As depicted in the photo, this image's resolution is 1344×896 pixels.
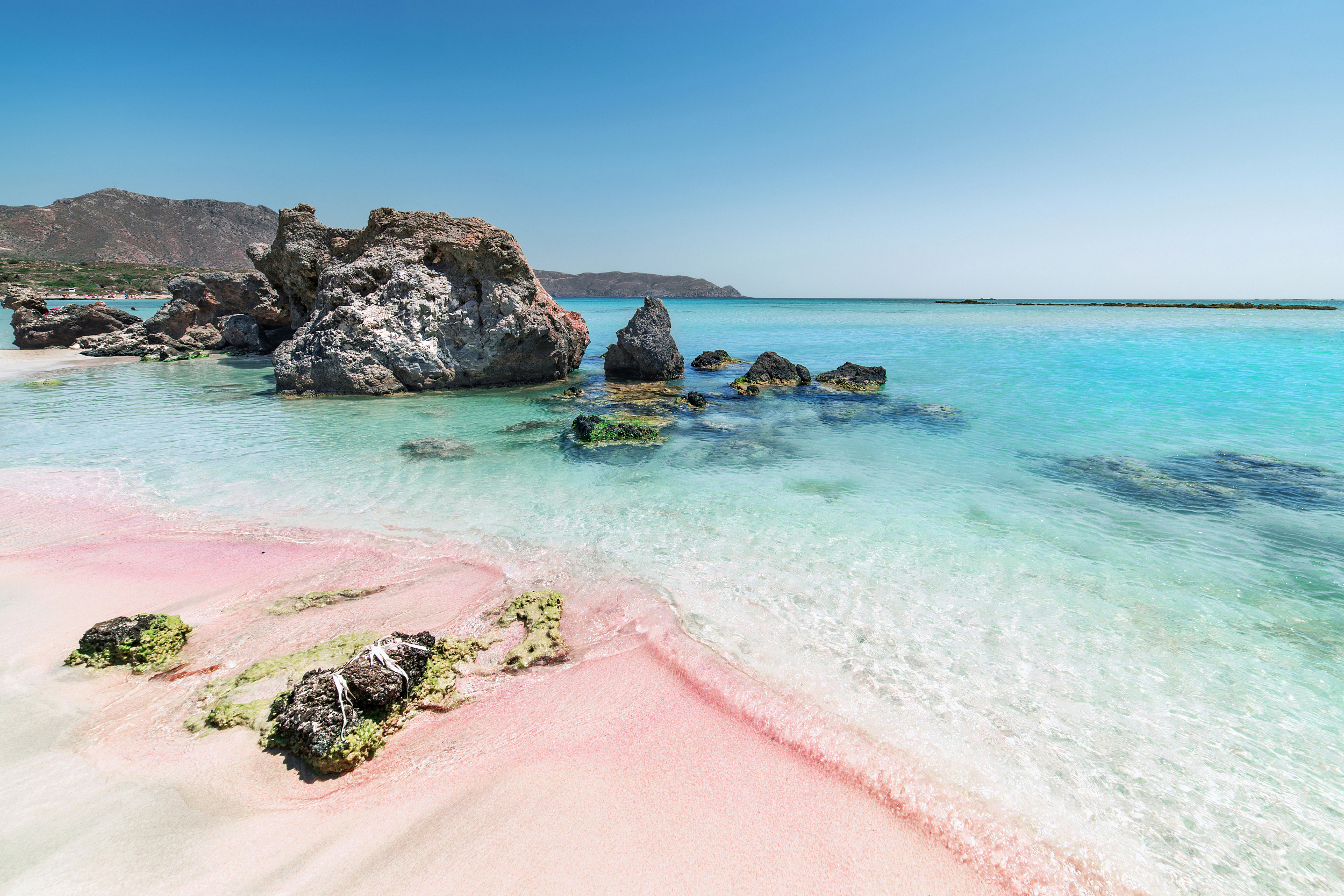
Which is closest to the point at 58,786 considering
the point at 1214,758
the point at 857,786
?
the point at 857,786

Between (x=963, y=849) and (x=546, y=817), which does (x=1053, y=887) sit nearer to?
(x=963, y=849)

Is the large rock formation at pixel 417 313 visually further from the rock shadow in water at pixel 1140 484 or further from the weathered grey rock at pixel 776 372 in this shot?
the rock shadow in water at pixel 1140 484

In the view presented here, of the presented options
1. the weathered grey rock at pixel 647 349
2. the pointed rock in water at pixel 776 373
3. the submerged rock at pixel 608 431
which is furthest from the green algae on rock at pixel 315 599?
the pointed rock in water at pixel 776 373

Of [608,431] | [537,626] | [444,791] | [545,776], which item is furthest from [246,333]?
[545,776]

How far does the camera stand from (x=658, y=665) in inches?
161

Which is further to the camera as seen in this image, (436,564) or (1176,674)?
(436,564)

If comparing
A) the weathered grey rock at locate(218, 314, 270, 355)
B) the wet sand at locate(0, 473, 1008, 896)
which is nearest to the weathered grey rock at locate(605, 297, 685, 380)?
the wet sand at locate(0, 473, 1008, 896)

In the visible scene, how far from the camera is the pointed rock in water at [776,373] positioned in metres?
16.9

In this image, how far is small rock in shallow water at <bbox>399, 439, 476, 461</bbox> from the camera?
9.16m

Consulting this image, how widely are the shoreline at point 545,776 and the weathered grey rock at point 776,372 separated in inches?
512

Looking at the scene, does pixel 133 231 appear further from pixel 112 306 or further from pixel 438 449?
pixel 438 449

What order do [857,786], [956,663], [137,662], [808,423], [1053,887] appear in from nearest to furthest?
[1053,887] < [857,786] < [137,662] < [956,663] < [808,423]

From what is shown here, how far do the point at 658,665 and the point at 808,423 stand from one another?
8780 millimetres

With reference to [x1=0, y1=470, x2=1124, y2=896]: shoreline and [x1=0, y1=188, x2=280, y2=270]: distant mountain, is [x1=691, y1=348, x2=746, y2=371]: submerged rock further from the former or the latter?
A: [x1=0, y1=188, x2=280, y2=270]: distant mountain
